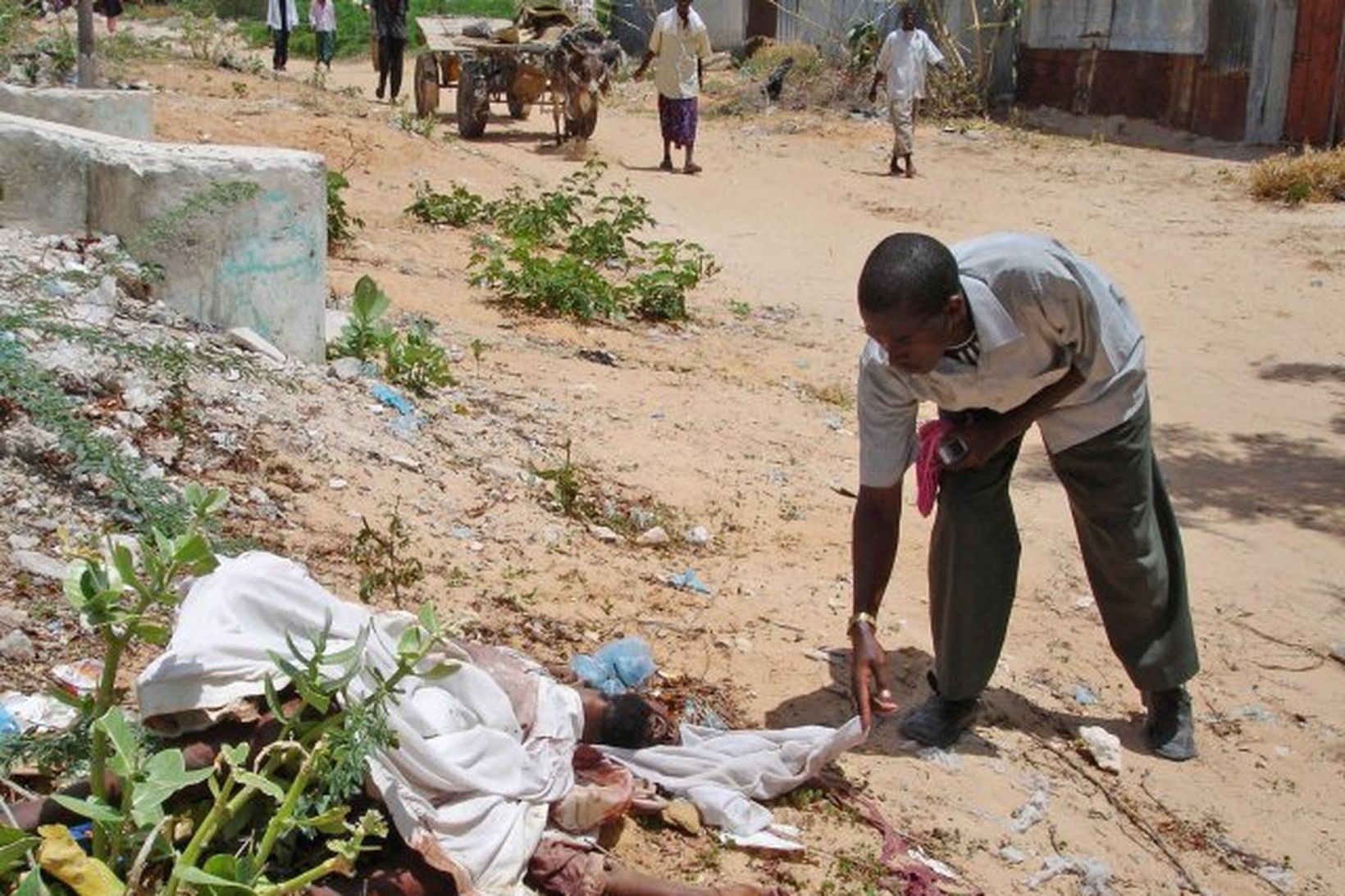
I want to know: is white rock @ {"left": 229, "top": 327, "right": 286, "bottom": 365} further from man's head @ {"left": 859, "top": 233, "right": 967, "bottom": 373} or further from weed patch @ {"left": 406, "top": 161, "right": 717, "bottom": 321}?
weed patch @ {"left": 406, "top": 161, "right": 717, "bottom": 321}

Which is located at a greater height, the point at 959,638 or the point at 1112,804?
the point at 959,638

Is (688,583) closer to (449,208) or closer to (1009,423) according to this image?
(1009,423)

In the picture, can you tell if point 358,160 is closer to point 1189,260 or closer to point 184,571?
point 1189,260

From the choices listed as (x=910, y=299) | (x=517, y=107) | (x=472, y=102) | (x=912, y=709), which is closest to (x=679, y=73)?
(x=472, y=102)

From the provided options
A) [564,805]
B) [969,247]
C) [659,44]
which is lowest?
[564,805]

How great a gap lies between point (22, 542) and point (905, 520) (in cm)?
294

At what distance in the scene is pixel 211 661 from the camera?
2.46 metres

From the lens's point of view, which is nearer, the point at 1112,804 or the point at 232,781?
the point at 232,781

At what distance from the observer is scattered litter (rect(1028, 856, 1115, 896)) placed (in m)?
3.11

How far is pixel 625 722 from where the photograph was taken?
3129mm

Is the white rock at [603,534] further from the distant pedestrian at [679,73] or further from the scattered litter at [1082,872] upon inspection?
the distant pedestrian at [679,73]

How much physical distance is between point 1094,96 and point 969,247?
47.5 feet

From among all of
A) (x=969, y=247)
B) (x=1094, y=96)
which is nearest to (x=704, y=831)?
(x=969, y=247)

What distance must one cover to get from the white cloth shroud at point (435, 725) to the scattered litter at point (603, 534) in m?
1.46
